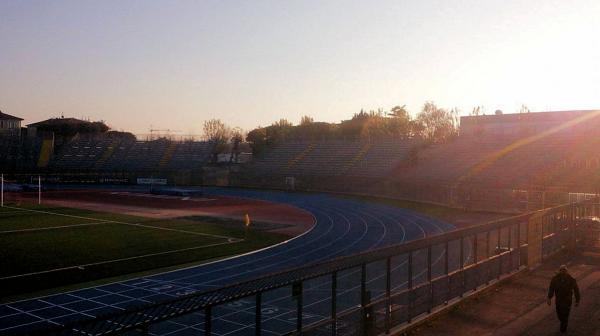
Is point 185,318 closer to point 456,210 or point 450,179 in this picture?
point 456,210

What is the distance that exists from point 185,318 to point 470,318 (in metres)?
7.73

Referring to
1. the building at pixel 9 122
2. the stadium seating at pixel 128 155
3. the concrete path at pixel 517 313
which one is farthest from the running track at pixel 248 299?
the building at pixel 9 122

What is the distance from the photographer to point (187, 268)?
908 inches

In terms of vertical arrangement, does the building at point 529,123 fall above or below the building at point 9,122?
below

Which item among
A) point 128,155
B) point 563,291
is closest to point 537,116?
point 128,155

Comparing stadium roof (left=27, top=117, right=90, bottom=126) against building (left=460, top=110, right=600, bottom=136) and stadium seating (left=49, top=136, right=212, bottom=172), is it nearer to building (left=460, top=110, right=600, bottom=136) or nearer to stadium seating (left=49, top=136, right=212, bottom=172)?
stadium seating (left=49, top=136, right=212, bottom=172)

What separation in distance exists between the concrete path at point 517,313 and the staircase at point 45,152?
88.1 meters

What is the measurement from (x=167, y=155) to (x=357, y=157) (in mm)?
33588

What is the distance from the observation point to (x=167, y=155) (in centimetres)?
8950

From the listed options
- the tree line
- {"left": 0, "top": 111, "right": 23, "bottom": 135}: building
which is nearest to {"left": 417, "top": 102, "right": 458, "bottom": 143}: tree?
the tree line

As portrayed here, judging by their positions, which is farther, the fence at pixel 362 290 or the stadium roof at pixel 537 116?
the stadium roof at pixel 537 116

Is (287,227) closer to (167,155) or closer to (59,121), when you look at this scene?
(167,155)

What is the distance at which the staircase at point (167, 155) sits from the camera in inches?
3440

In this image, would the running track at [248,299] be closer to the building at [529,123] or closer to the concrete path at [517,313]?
the concrete path at [517,313]
